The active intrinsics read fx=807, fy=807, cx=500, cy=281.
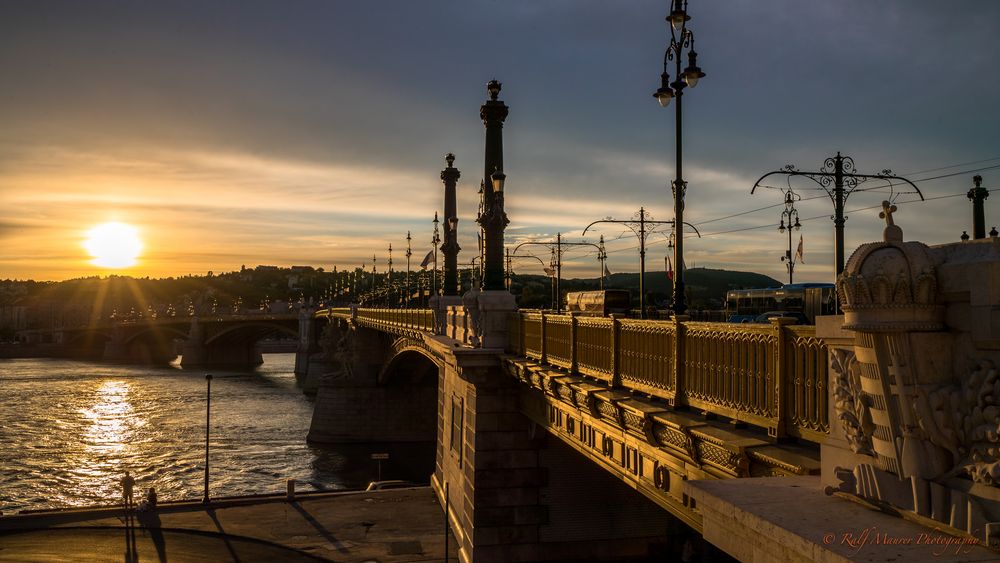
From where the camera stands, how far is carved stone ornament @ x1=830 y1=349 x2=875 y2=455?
5258 mm

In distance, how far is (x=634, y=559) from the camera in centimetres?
1897

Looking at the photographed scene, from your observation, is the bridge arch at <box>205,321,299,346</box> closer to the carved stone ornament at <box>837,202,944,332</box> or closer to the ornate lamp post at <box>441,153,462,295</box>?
the ornate lamp post at <box>441,153,462,295</box>

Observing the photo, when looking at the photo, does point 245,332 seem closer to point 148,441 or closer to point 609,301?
point 148,441

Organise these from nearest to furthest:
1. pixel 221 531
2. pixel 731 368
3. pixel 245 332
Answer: pixel 731 368 < pixel 221 531 < pixel 245 332

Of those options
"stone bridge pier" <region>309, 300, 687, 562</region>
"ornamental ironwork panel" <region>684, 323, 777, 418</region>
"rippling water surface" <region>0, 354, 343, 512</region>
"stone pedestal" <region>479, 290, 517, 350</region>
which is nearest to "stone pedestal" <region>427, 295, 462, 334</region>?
"stone bridge pier" <region>309, 300, 687, 562</region>

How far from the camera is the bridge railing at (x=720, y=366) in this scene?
6.54 m

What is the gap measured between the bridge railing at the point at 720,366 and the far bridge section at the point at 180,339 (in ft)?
312

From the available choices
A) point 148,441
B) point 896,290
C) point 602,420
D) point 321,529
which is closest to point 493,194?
point 602,420

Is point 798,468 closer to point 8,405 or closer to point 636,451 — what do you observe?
point 636,451

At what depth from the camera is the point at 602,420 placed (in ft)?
38.4

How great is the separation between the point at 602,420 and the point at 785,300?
29.3 meters

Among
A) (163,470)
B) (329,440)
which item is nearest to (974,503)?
(163,470)

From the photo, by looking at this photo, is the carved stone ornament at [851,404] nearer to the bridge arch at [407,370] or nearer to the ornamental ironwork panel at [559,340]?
the ornamental ironwork panel at [559,340]

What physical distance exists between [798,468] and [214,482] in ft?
126
